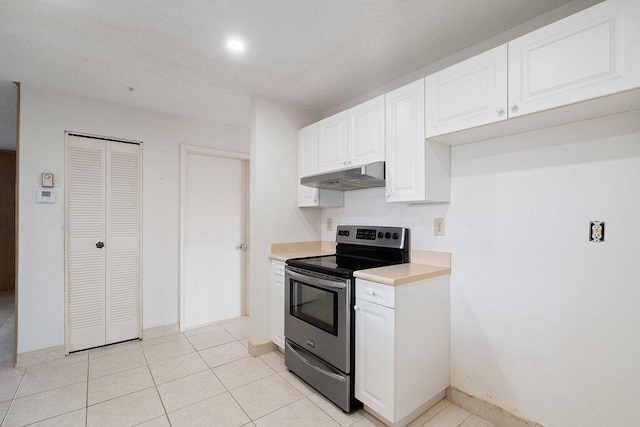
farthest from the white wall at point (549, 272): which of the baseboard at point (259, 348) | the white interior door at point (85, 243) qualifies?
the white interior door at point (85, 243)

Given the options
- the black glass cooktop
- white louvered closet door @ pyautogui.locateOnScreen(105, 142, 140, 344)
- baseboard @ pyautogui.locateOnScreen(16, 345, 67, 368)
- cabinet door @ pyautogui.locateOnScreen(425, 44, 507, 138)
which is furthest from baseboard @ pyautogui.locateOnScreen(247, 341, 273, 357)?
cabinet door @ pyautogui.locateOnScreen(425, 44, 507, 138)

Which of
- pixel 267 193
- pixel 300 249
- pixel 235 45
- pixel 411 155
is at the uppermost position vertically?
pixel 235 45

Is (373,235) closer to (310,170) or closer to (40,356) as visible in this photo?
(310,170)

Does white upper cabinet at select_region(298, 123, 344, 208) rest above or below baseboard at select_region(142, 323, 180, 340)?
above

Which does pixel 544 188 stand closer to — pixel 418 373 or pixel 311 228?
pixel 418 373

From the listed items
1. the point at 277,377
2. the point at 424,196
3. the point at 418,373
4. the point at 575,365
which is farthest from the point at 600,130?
the point at 277,377

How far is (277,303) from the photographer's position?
2.78 m

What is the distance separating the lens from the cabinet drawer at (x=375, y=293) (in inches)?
68.2

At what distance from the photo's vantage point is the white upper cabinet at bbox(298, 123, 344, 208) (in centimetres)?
281

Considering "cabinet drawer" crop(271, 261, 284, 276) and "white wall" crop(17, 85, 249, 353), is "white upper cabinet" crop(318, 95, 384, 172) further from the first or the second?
"white wall" crop(17, 85, 249, 353)

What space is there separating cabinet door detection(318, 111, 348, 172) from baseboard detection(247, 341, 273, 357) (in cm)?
175

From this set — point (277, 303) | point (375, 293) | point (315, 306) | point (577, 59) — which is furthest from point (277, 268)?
point (577, 59)

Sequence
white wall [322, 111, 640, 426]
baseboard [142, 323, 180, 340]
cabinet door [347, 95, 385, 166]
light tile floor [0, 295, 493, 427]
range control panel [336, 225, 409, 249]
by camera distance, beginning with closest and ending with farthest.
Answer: white wall [322, 111, 640, 426]
light tile floor [0, 295, 493, 427]
cabinet door [347, 95, 385, 166]
range control panel [336, 225, 409, 249]
baseboard [142, 323, 180, 340]

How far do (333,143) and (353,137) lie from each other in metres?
0.24
